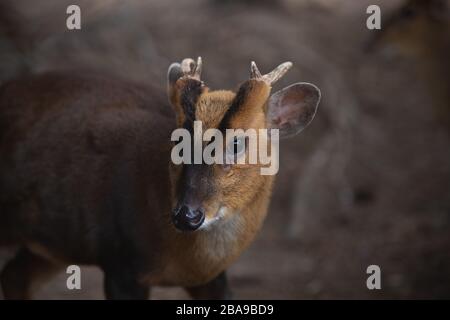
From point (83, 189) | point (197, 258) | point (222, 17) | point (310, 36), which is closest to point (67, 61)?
point (222, 17)

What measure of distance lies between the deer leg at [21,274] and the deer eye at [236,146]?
237cm

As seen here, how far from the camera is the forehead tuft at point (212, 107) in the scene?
498 centimetres

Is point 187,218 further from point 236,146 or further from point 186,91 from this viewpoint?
point 186,91

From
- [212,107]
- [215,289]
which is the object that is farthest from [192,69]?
[215,289]

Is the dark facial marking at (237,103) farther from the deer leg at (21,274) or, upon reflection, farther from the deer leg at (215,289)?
the deer leg at (21,274)

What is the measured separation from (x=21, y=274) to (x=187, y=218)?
2469 millimetres

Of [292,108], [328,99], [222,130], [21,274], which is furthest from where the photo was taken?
[328,99]

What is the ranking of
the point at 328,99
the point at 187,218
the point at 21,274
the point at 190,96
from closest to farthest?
the point at 187,218, the point at 190,96, the point at 21,274, the point at 328,99

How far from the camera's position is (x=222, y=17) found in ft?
37.9

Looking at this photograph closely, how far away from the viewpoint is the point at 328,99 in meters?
10.8

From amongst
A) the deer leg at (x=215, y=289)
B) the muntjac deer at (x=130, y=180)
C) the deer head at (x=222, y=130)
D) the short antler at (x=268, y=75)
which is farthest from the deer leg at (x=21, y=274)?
the short antler at (x=268, y=75)

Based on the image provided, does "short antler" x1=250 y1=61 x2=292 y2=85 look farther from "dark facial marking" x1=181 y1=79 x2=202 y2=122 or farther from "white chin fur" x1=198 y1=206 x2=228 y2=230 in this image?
"white chin fur" x1=198 y1=206 x2=228 y2=230

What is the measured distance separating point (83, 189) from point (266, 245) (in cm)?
449
